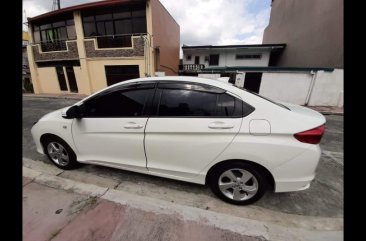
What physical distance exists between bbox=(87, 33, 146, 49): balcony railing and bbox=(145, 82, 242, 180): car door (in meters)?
11.7

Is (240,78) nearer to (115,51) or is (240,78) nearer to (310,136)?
(115,51)

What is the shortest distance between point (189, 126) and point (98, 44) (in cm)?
1368

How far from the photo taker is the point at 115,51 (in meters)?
12.2

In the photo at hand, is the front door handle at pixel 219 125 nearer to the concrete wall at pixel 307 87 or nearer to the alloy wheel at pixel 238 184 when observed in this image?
the alloy wheel at pixel 238 184

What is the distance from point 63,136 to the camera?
8.77 feet

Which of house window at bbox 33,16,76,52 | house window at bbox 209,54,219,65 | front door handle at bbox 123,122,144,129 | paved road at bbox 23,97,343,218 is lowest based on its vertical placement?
paved road at bbox 23,97,343,218

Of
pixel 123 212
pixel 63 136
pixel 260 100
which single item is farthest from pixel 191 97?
pixel 63 136

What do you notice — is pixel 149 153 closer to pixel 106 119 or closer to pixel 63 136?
pixel 106 119

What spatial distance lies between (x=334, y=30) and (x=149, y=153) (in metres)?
14.2

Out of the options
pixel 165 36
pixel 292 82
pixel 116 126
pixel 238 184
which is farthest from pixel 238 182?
pixel 165 36

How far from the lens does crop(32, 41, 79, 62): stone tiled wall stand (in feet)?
42.8

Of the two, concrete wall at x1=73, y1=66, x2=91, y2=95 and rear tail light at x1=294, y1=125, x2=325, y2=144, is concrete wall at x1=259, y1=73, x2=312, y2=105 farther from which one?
concrete wall at x1=73, y1=66, x2=91, y2=95

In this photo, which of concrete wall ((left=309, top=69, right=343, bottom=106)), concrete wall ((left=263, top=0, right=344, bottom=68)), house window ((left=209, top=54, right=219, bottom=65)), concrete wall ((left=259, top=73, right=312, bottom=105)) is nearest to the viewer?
concrete wall ((left=309, top=69, right=343, bottom=106))

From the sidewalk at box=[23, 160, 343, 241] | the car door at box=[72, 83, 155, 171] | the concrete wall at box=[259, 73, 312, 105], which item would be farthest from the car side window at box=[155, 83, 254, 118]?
the concrete wall at box=[259, 73, 312, 105]
